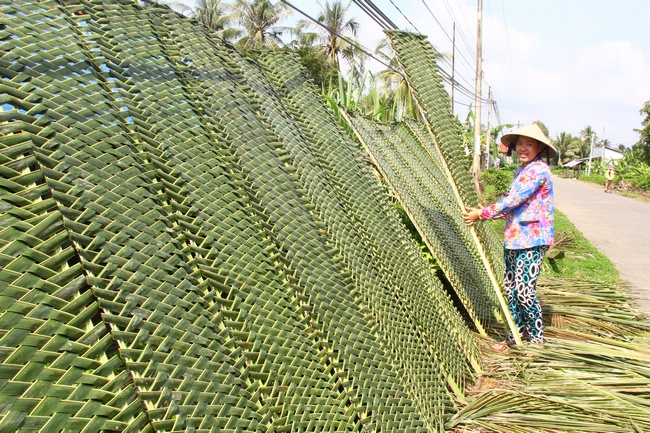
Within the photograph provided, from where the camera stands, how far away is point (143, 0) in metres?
2.07

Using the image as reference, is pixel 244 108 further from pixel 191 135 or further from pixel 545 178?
pixel 545 178

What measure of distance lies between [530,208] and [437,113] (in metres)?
0.96

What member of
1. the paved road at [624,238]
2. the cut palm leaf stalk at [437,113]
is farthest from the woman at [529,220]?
the paved road at [624,238]

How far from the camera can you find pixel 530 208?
338 centimetres

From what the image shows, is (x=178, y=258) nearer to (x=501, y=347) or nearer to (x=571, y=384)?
(x=571, y=384)

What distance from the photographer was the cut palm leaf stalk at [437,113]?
11.2 feet

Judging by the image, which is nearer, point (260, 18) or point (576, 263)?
point (576, 263)

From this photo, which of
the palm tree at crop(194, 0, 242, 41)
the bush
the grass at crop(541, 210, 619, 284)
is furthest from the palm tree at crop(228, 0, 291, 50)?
the grass at crop(541, 210, 619, 284)

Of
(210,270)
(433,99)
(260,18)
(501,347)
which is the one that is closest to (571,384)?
(501,347)

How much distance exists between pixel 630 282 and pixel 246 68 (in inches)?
216

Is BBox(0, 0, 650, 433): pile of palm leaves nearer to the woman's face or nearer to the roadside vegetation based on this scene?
the roadside vegetation

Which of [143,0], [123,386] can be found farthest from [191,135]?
[123,386]

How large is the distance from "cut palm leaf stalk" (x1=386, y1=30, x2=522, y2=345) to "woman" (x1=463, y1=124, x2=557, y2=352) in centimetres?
14

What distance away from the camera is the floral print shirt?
3.34 metres
